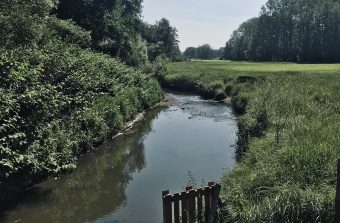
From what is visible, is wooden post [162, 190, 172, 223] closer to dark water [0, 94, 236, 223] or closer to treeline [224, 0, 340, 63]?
dark water [0, 94, 236, 223]

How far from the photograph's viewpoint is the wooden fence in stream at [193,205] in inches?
348

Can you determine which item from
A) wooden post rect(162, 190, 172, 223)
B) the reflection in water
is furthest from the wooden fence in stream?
the reflection in water

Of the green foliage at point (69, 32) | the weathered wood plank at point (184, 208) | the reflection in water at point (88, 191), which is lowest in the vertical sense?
the reflection in water at point (88, 191)

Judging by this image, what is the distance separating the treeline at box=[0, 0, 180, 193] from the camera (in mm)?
14070

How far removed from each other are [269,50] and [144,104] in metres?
80.2

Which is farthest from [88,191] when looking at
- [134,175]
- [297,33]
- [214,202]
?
[297,33]

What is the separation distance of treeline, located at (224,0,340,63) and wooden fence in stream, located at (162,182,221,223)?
3305 inches

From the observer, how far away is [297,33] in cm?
10319

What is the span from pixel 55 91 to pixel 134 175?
465cm

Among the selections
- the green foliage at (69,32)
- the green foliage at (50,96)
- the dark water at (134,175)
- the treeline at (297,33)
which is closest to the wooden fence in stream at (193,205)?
the dark water at (134,175)

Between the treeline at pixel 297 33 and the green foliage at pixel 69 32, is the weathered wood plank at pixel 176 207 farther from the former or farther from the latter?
the treeline at pixel 297 33

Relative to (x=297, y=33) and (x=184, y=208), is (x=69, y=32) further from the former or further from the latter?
(x=297, y=33)

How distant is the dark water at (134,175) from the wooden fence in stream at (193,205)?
2484 millimetres

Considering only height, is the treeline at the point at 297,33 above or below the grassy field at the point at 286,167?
above
